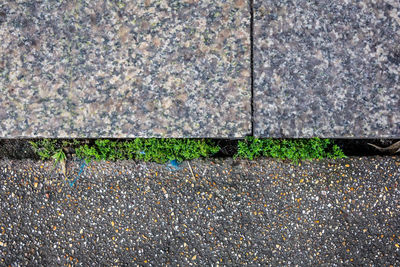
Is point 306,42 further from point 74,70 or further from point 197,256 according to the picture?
point 197,256

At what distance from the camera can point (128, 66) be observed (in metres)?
1.92

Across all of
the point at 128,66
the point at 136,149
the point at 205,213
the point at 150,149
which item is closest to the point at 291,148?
the point at 205,213

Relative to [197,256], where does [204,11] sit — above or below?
above

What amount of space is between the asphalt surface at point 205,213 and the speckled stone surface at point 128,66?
45 cm

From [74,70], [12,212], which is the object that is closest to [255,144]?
[74,70]

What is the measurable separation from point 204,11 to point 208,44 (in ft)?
0.67

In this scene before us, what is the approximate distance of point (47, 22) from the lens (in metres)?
1.93

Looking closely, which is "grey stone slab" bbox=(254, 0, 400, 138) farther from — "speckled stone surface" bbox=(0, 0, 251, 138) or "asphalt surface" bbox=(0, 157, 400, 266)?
"asphalt surface" bbox=(0, 157, 400, 266)

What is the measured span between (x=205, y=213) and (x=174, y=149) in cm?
52

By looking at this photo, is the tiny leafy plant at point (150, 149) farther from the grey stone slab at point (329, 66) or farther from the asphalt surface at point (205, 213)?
the grey stone slab at point (329, 66)

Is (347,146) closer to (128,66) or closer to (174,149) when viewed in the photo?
(174,149)

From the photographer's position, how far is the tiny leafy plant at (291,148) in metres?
2.14

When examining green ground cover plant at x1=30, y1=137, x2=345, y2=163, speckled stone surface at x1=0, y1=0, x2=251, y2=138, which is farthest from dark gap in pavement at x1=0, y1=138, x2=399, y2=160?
speckled stone surface at x1=0, y1=0, x2=251, y2=138

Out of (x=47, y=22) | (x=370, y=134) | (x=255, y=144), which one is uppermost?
(x=47, y=22)
